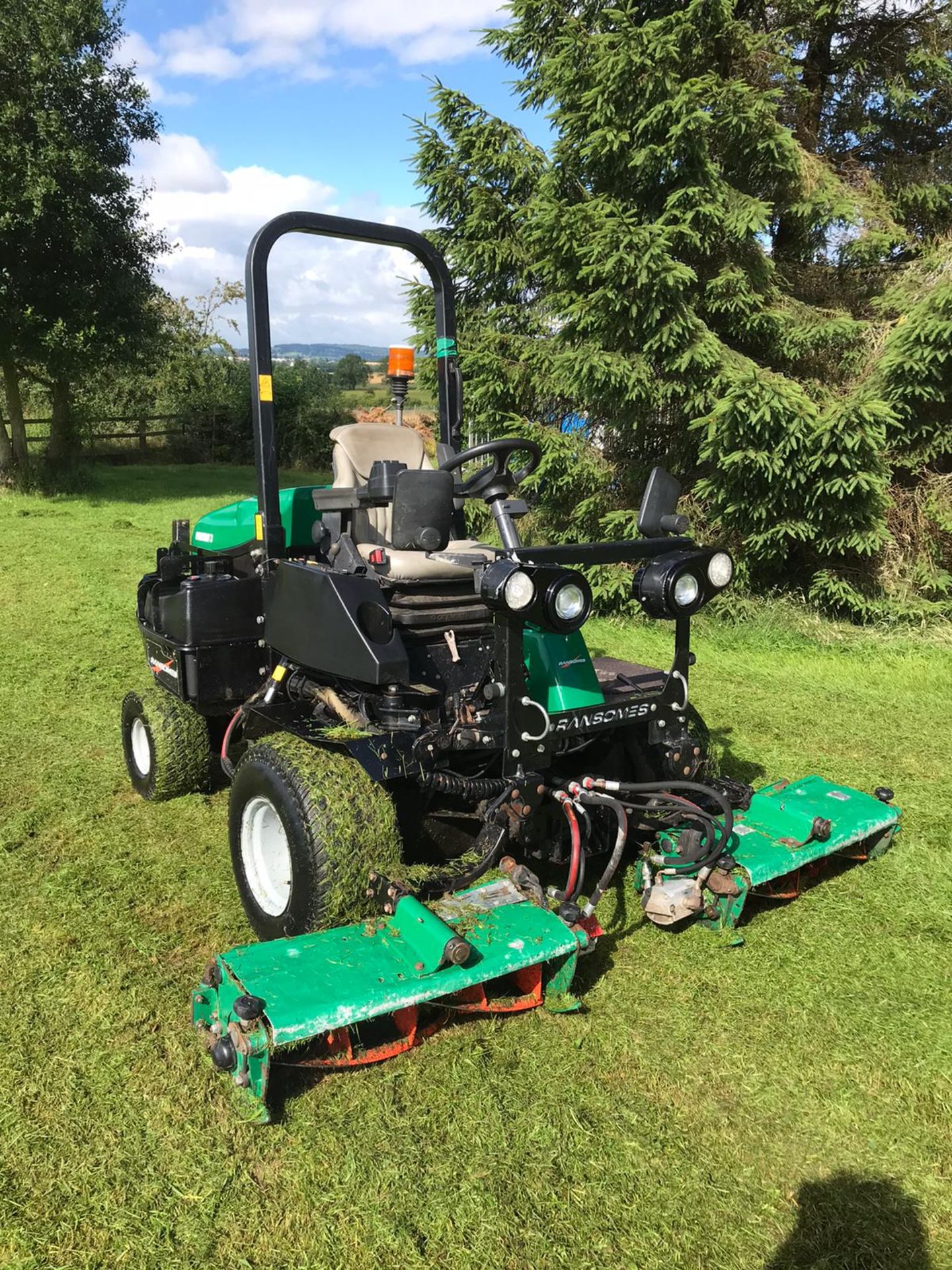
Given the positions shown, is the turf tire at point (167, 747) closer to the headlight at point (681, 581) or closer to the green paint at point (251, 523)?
the green paint at point (251, 523)

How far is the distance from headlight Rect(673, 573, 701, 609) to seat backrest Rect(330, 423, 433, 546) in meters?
1.07

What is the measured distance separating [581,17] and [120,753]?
6.73 metres

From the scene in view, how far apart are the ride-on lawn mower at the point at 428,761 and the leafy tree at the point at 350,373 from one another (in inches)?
1014

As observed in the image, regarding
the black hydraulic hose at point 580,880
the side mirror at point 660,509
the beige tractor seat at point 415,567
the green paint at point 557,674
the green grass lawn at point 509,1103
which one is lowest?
the green grass lawn at point 509,1103

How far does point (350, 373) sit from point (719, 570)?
103ft

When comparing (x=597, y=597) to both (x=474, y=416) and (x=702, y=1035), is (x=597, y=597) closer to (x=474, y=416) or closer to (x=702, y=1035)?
(x=474, y=416)

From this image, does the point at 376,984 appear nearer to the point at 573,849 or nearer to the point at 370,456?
the point at 573,849

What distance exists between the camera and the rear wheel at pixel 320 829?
8.98 ft

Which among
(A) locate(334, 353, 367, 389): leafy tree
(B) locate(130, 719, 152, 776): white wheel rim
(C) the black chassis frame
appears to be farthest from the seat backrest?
(A) locate(334, 353, 367, 389): leafy tree

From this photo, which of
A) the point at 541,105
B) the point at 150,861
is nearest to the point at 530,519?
the point at 541,105

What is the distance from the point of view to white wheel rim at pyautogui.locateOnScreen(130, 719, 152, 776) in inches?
169

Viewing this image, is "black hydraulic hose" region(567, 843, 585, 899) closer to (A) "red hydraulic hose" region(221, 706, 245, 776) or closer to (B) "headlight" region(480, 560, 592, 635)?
(B) "headlight" region(480, 560, 592, 635)

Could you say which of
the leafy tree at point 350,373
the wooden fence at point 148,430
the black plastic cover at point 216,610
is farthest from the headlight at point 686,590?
the leafy tree at point 350,373

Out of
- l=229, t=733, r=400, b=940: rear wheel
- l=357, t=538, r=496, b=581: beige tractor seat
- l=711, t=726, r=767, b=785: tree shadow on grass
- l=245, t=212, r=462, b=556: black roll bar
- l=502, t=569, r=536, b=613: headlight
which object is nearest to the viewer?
l=502, t=569, r=536, b=613: headlight
